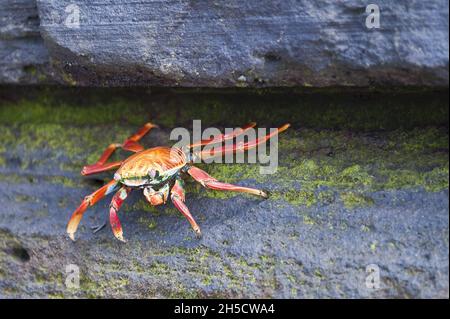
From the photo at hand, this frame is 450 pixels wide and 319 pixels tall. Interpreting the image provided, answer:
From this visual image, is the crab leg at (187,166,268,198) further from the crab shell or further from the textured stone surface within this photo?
the textured stone surface

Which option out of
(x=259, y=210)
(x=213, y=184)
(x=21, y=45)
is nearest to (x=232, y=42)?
(x=213, y=184)

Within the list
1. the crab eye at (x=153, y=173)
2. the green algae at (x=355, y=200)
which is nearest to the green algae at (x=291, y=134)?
the green algae at (x=355, y=200)

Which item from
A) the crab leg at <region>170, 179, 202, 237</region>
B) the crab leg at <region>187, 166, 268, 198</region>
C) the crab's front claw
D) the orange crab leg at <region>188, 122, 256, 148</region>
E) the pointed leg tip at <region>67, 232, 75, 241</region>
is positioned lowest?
the pointed leg tip at <region>67, 232, 75, 241</region>

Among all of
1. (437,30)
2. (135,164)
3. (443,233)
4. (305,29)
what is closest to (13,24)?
(135,164)

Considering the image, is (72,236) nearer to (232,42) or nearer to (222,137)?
(222,137)

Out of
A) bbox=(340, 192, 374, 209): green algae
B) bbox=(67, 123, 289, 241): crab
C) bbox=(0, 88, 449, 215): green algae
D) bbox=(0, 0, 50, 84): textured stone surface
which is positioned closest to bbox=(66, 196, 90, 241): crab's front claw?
bbox=(67, 123, 289, 241): crab

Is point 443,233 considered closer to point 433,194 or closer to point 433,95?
point 433,194
